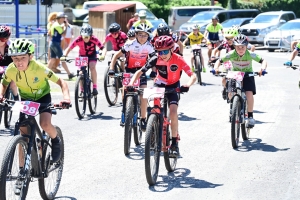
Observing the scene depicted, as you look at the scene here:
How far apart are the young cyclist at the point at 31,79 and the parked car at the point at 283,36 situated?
82.5 feet

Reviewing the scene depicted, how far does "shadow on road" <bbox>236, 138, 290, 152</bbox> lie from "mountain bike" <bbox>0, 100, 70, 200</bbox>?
424cm

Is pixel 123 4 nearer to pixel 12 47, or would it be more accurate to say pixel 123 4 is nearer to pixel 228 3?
pixel 228 3

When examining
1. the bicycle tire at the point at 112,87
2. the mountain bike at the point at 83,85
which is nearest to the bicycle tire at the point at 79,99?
the mountain bike at the point at 83,85

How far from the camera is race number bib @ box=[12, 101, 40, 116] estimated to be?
7275mm

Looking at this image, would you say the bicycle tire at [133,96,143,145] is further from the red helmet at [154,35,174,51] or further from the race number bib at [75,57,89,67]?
the race number bib at [75,57,89,67]

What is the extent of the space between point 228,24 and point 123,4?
19.6 ft

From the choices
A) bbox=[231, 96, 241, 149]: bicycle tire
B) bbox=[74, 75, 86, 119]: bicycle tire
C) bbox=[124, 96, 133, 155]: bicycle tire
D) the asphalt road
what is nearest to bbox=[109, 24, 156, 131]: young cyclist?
the asphalt road

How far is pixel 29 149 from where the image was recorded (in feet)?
24.1

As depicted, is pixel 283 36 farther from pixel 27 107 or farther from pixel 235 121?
pixel 27 107

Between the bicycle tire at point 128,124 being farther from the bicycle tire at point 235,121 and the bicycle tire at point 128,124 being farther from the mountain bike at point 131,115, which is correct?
the bicycle tire at point 235,121

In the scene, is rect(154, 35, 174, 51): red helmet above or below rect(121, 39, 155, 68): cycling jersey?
above

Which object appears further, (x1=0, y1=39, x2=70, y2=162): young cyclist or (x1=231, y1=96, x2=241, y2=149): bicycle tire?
(x1=231, y1=96, x2=241, y2=149): bicycle tire

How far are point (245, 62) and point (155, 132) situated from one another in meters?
3.80

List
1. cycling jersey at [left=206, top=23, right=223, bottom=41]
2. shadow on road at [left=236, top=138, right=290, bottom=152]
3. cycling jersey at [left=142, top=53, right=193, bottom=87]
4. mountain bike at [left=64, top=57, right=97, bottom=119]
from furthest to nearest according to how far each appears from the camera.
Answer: cycling jersey at [left=206, top=23, right=223, bottom=41] < mountain bike at [left=64, top=57, right=97, bottom=119] < shadow on road at [left=236, top=138, right=290, bottom=152] < cycling jersey at [left=142, top=53, right=193, bottom=87]
